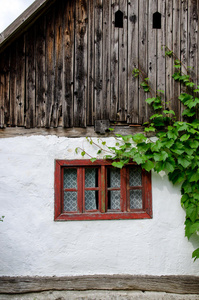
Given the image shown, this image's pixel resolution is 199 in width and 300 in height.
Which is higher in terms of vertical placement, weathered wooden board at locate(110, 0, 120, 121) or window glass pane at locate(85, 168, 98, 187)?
weathered wooden board at locate(110, 0, 120, 121)

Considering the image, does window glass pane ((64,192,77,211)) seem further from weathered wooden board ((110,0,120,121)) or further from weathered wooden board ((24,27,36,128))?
weathered wooden board ((110,0,120,121))

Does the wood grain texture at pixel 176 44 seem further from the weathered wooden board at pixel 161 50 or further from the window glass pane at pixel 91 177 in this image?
the window glass pane at pixel 91 177

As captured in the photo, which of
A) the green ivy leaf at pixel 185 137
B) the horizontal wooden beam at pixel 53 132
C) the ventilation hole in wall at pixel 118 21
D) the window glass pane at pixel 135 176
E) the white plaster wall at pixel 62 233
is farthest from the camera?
the ventilation hole in wall at pixel 118 21

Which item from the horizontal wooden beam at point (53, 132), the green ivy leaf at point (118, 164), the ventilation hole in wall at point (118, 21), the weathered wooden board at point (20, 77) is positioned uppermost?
the ventilation hole in wall at point (118, 21)

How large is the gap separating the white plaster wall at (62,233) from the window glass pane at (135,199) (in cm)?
24

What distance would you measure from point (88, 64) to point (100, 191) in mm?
2085

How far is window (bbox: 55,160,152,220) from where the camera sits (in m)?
3.74

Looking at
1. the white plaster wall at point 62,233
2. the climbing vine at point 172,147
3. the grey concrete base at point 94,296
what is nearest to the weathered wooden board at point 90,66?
the climbing vine at point 172,147

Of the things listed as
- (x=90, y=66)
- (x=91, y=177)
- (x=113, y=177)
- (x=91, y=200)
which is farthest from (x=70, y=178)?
(x=90, y=66)

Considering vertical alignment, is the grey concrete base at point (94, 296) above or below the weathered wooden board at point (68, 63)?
below

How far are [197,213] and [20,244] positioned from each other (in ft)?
9.05

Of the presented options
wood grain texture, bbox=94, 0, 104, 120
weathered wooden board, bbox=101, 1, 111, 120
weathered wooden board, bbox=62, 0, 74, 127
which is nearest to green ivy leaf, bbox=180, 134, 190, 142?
weathered wooden board, bbox=101, 1, 111, 120

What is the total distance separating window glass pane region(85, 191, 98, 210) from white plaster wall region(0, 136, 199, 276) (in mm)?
261

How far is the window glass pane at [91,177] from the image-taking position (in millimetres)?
3912
